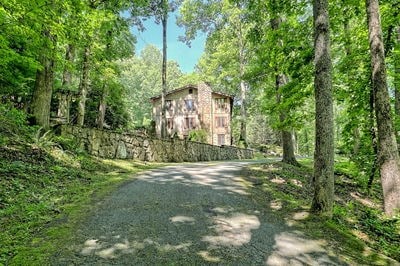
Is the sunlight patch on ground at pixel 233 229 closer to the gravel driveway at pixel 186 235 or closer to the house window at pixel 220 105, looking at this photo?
the gravel driveway at pixel 186 235

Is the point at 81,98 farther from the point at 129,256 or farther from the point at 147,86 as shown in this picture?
the point at 147,86

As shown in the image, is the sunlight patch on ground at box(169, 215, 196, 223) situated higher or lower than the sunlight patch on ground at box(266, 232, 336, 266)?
higher

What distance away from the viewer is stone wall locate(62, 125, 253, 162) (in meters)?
12.3

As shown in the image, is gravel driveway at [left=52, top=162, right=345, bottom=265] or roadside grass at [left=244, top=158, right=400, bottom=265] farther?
roadside grass at [left=244, top=158, right=400, bottom=265]

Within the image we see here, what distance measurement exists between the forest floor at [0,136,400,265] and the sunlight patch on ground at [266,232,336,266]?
0.06 ft

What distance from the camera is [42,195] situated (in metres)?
6.14

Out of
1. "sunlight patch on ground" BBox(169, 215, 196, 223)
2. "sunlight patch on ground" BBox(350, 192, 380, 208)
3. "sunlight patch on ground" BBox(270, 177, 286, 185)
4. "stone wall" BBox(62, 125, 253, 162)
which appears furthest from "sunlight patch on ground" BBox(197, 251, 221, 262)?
"stone wall" BBox(62, 125, 253, 162)

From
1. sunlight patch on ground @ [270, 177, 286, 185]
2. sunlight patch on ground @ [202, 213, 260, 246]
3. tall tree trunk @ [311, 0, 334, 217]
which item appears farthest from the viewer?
sunlight patch on ground @ [270, 177, 286, 185]

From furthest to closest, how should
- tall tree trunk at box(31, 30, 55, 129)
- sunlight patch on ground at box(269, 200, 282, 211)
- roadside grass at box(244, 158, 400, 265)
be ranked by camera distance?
tall tree trunk at box(31, 30, 55, 129)
sunlight patch on ground at box(269, 200, 282, 211)
roadside grass at box(244, 158, 400, 265)

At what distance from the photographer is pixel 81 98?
53.3 feet

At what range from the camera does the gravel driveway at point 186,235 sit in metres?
3.91

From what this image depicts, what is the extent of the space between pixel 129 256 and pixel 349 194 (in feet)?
31.3

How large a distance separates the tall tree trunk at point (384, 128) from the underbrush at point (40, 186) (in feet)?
23.2

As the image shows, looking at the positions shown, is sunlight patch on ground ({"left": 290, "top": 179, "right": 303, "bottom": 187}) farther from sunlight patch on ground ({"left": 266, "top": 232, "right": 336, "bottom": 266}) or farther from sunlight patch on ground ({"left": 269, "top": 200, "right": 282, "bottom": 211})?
sunlight patch on ground ({"left": 266, "top": 232, "right": 336, "bottom": 266})
